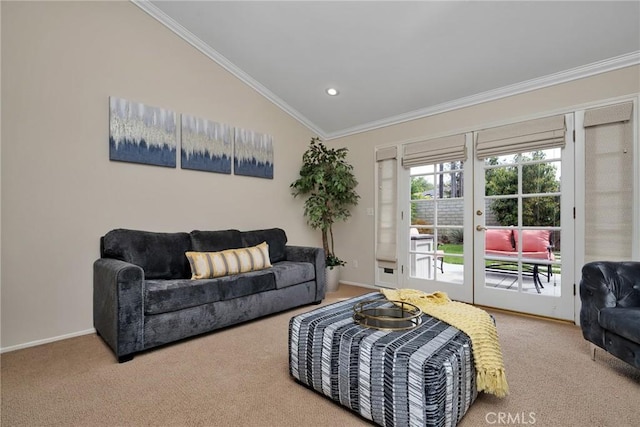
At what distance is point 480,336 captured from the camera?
1508 mm

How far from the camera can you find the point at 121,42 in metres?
2.79

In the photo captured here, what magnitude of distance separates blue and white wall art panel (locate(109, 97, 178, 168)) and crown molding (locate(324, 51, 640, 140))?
2.53 metres

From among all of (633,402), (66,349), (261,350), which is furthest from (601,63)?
(66,349)

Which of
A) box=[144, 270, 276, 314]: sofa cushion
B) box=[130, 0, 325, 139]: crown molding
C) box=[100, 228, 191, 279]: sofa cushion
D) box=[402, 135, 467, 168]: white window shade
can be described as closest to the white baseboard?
box=[100, 228, 191, 279]: sofa cushion

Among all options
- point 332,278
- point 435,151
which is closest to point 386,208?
point 435,151

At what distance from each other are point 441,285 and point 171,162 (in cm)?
333

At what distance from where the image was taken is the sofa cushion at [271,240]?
3447 millimetres

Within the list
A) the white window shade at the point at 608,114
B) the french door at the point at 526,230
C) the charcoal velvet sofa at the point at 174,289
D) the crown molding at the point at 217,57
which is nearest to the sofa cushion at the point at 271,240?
the charcoal velvet sofa at the point at 174,289

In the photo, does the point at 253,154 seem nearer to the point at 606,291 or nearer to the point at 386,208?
the point at 386,208

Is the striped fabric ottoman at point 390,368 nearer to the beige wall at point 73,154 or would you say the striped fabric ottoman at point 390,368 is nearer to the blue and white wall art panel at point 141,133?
the beige wall at point 73,154

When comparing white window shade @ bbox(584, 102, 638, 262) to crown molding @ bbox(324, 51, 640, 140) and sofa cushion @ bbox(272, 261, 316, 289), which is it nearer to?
crown molding @ bbox(324, 51, 640, 140)

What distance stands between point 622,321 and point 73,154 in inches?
160

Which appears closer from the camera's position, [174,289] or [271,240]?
[174,289]

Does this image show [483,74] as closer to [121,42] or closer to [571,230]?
[571,230]
